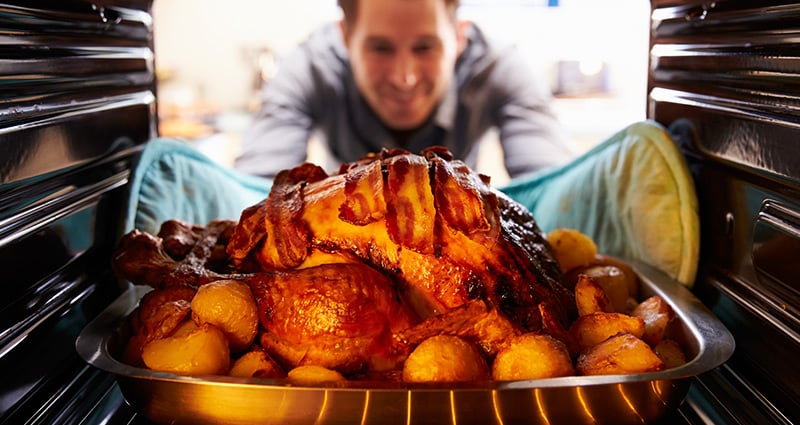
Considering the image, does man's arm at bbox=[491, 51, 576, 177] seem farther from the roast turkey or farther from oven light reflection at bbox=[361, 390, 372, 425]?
oven light reflection at bbox=[361, 390, 372, 425]

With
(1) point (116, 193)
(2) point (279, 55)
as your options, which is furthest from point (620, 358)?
(2) point (279, 55)

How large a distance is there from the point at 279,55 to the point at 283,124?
1.99m

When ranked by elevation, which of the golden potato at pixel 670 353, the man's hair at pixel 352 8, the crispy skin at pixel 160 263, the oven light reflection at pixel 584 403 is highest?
the man's hair at pixel 352 8

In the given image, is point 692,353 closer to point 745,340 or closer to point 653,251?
point 745,340

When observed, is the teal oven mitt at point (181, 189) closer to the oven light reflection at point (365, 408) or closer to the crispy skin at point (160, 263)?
the crispy skin at point (160, 263)

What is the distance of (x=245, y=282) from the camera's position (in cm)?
103

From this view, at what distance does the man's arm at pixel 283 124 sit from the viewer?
269cm

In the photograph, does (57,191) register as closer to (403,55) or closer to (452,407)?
(452,407)

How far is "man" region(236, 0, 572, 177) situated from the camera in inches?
99.3

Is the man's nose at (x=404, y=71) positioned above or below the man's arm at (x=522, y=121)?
above

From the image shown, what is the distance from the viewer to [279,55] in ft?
15.0

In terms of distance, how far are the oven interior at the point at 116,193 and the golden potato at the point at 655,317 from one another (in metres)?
0.09

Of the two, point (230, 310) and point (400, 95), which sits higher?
point (400, 95)

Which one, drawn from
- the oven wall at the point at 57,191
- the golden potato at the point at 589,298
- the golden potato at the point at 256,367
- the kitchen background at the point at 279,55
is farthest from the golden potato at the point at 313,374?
the kitchen background at the point at 279,55
